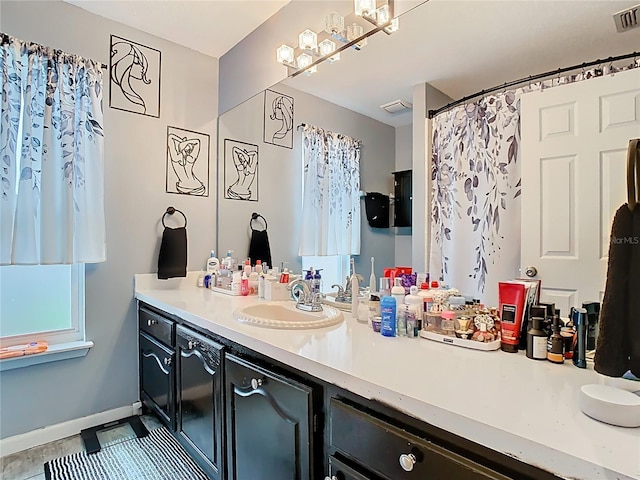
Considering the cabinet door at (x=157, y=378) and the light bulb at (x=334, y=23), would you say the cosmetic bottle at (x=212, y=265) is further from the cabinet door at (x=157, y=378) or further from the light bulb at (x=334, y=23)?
the light bulb at (x=334, y=23)

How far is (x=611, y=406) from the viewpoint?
0.63m

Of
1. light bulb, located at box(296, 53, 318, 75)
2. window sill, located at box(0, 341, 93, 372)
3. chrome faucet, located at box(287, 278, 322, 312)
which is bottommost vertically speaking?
window sill, located at box(0, 341, 93, 372)

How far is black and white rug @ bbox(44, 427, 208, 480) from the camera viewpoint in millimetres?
1667

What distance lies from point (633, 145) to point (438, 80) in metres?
0.80

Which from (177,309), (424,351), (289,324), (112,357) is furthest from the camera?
(112,357)

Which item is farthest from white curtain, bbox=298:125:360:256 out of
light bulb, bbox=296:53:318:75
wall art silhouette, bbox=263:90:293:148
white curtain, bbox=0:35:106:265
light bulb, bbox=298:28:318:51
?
white curtain, bbox=0:35:106:265

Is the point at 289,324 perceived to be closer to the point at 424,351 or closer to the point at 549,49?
the point at 424,351

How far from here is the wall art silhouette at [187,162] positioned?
92.2 inches

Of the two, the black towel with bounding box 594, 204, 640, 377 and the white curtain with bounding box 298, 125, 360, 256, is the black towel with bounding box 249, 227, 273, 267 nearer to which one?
the white curtain with bounding box 298, 125, 360, 256

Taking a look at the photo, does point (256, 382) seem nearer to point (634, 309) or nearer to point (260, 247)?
point (634, 309)

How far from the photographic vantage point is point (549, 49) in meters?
1.13

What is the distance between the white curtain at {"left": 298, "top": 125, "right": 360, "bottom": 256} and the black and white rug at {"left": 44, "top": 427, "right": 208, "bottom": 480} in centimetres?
120

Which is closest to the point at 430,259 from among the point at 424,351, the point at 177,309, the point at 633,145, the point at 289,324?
the point at 424,351

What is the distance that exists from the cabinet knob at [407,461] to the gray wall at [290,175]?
85 cm
